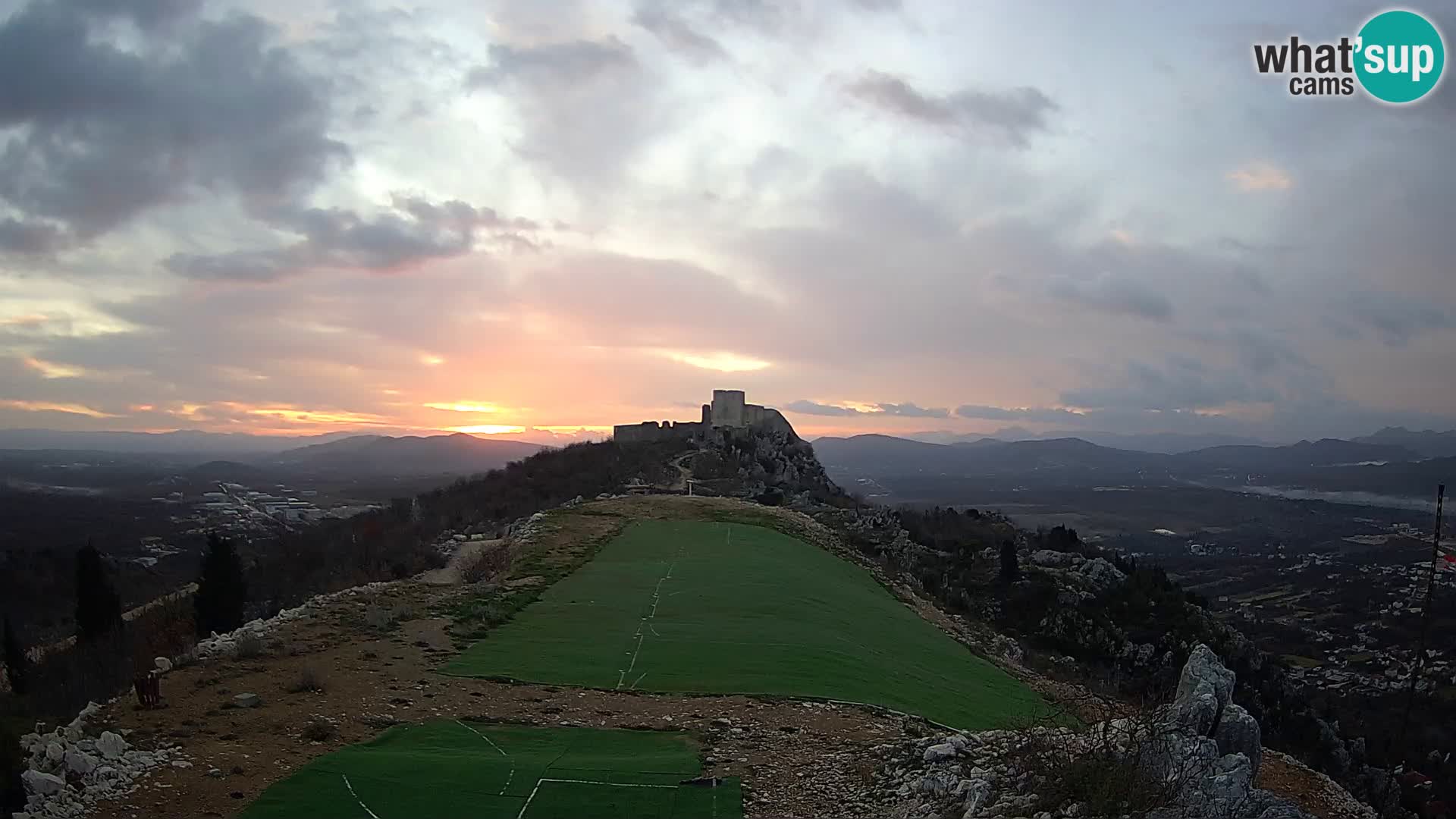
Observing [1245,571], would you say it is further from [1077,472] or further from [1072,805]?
[1077,472]

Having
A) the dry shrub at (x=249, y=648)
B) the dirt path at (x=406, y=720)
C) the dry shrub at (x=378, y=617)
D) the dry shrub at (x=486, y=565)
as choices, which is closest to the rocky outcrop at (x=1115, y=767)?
the dirt path at (x=406, y=720)

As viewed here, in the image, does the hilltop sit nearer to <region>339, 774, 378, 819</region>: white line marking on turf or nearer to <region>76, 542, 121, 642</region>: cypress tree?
<region>339, 774, 378, 819</region>: white line marking on turf

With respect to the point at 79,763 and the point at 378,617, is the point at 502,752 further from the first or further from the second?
the point at 378,617

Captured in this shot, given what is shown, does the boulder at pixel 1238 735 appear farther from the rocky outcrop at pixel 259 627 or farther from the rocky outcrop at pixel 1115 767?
the rocky outcrop at pixel 259 627

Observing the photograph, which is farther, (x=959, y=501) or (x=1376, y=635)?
(x=959, y=501)

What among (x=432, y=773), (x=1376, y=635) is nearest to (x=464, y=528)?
(x=432, y=773)
